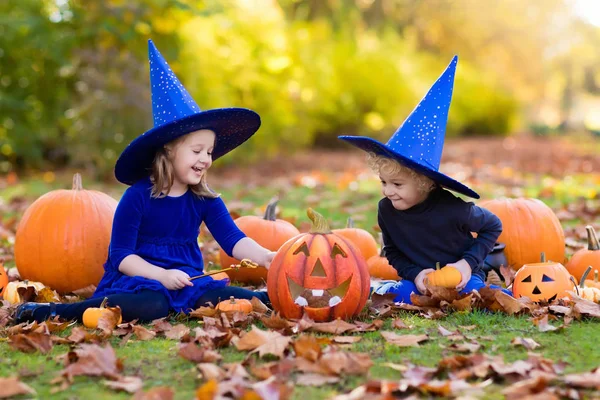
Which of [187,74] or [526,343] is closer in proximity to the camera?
[526,343]

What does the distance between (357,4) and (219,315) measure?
92.8 ft

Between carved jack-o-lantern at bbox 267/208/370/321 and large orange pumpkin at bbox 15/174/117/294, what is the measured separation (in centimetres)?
146

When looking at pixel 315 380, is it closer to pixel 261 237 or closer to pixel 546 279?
pixel 546 279

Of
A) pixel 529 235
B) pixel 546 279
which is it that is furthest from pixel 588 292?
pixel 529 235

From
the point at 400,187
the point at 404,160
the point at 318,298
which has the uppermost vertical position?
the point at 404,160

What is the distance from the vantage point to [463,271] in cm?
429

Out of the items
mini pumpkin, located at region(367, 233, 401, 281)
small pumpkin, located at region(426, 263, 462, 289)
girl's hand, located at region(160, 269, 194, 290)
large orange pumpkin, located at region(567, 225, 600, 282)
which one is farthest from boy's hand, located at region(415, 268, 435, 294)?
girl's hand, located at region(160, 269, 194, 290)

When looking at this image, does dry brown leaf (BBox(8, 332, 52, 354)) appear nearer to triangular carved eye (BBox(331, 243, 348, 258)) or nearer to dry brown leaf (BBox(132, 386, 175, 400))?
dry brown leaf (BBox(132, 386, 175, 400))

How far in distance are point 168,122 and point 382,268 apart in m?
1.82

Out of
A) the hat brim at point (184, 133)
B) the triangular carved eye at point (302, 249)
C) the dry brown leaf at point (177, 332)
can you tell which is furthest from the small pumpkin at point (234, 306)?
the hat brim at point (184, 133)

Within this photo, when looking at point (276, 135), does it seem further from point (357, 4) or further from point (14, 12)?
point (357, 4)

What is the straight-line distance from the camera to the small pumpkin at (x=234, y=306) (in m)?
3.99

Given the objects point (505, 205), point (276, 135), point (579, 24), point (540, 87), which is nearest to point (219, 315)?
point (505, 205)

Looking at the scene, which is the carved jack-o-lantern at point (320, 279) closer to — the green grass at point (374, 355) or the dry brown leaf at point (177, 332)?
the green grass at point (374, 355)
